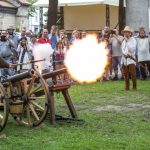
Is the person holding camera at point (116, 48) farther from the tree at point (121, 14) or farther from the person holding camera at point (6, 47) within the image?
the tree at point (121, 14)

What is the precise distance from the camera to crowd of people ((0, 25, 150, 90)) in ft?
50.5

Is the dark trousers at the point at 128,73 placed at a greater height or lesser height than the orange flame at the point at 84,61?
lesser

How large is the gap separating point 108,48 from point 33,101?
349 inches

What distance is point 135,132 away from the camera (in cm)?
888

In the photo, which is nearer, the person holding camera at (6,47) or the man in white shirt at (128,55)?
the man in white shirt at (128,55)

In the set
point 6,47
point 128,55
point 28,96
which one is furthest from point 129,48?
point 28,96

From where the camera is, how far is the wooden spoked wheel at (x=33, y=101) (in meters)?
9.32

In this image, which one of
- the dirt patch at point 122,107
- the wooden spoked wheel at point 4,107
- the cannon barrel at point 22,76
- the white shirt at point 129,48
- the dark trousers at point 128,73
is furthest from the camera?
the white shirt at point 129,48

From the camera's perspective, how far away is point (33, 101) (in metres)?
9.60

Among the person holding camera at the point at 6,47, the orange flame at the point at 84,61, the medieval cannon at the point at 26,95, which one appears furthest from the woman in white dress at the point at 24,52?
the medieval cannon at the point at 26,95

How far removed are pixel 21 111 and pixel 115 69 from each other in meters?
9.68

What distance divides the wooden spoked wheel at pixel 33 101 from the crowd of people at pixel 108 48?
14.7 ft

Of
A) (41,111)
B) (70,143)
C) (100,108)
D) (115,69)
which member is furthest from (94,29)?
(70,143)

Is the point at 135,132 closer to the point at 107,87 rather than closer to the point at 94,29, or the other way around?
the point at 107,87
